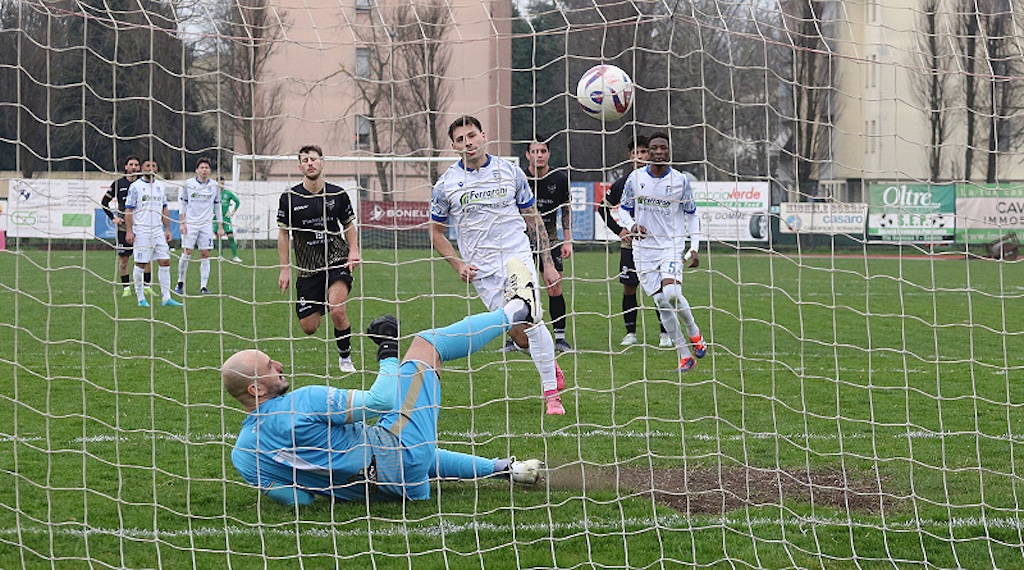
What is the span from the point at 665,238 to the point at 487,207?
226cm

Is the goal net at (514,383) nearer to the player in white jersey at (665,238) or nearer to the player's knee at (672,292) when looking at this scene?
the player in white jersey at (665,238)

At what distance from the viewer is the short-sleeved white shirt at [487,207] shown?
23.1 ft

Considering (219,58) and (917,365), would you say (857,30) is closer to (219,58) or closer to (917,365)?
(917,365)

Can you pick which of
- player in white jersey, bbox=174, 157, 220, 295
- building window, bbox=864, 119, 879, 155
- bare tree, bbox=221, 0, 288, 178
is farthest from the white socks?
player in white jersey, bbox=174, 157, 220, 295

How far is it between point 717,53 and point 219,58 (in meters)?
3.21

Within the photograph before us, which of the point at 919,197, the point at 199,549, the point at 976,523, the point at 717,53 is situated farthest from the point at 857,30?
the point at 919,197

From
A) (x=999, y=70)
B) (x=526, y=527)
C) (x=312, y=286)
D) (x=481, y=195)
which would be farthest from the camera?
(x=312, y=286)

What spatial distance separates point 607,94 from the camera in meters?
6.69

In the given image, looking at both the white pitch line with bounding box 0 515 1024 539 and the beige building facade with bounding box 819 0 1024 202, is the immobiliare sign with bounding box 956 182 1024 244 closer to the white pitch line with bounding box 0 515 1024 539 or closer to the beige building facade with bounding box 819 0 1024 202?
the beige building facade with bounding box 819 0 1024 202

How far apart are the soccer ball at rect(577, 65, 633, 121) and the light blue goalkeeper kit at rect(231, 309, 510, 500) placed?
2010 millimetres

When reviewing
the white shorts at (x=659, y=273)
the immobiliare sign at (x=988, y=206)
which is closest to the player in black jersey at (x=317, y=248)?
the white shorts at (x=659, y=273)

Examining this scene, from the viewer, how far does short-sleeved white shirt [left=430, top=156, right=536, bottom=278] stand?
705cm

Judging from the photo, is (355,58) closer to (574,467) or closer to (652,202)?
(574,467)

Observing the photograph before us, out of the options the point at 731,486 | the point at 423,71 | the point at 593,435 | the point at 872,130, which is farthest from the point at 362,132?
the point at 731,486
